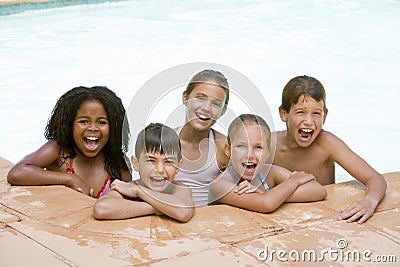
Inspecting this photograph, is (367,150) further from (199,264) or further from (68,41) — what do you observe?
(68,41)

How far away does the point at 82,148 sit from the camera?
413 cm

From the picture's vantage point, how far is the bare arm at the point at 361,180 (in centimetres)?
352

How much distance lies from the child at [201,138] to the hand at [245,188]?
1.20ft

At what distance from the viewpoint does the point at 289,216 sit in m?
3.51

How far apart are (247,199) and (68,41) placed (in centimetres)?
873

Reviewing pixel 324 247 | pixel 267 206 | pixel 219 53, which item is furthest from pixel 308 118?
pixel 219 53

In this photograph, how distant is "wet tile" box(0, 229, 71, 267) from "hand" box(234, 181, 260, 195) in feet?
3.58

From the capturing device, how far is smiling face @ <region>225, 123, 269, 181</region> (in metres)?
3.72

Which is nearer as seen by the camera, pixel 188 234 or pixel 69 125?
pixel 188 234

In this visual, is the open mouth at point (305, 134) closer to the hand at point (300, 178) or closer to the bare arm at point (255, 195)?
the hand at point (300, 178)

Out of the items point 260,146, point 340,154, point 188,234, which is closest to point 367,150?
point 340,154

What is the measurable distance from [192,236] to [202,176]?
0.90 metres

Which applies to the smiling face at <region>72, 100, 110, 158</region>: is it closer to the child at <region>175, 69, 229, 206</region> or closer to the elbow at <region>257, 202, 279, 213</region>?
the child at <region>175, 69, 229, 206</region>

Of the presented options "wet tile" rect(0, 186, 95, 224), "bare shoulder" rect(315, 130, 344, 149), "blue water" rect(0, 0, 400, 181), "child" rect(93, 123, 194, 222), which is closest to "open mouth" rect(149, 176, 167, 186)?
"child" rect(93, 123, 194, 222)
